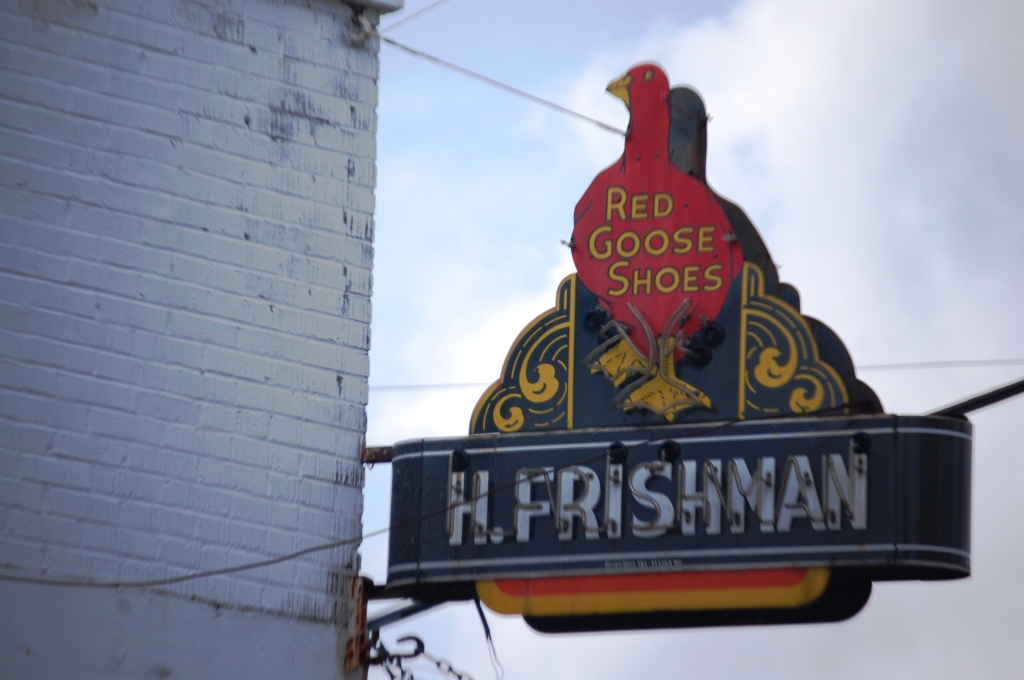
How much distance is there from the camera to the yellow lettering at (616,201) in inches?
344

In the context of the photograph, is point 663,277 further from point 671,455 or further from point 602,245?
point 671,455

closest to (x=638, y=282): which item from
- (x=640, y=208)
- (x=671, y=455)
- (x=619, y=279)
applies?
(x=619, y=279)

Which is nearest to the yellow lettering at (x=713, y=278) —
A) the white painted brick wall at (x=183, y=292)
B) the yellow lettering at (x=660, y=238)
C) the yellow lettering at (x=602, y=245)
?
the yellow lettering at (x=660, y=238)

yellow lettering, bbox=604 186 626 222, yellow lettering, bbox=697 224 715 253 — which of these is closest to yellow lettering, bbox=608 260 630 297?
yellow lettering, bbox=604 186 626 222

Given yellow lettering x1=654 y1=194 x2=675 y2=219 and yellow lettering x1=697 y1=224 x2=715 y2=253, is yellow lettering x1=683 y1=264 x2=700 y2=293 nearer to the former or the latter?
yellow lettering x1=697 y1=224 x2=715 y2=253

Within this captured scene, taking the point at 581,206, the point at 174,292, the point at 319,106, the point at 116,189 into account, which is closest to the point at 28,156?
the point at 116,189

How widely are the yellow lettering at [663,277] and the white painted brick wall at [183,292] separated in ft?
6.65

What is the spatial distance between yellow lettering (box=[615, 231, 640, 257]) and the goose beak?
31.5 inches

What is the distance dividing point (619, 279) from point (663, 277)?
261 mm

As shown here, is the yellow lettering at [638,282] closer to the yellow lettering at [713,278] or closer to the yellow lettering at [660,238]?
the yellow lettering at [660,238]

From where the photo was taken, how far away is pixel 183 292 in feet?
29.3

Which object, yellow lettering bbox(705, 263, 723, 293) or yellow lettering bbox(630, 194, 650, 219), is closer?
yellow lettering bbox(705, 263, 723, 293)

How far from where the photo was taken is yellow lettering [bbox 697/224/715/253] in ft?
27.9

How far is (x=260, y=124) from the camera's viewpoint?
9.42 meters
